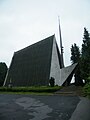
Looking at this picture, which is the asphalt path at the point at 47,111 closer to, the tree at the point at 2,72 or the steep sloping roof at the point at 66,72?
the steep sloping roof at the point at 66,72

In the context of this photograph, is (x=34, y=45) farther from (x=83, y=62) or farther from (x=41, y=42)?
(x=83, y=62)

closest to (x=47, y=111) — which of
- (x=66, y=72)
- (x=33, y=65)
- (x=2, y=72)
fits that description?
(x=33, y=65)

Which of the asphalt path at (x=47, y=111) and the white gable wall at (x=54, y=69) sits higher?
the white gable wall at (x=54, y=69)

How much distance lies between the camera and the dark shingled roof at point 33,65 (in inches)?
1412

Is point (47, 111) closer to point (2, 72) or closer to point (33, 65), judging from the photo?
point (33, 65)

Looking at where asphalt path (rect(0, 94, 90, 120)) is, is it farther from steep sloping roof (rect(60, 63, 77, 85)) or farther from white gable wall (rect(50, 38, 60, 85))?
steep sloping roof (rect(60, 63, 77, 85))

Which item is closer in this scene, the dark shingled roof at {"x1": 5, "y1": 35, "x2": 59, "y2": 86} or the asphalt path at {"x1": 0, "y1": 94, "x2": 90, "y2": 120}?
the asphalt path at {"x1": 0, "y1": 94, "x2": 90, "y2": 120}

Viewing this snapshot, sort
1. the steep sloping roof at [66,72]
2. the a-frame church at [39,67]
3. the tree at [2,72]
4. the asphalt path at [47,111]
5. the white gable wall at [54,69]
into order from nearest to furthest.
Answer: the asphalt path at [47,111], the a-frame church at [39,67], the white gable wall at [54,69], the steep sloping roof at [66,72], the tree at [2,72]

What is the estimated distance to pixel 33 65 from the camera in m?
38.9

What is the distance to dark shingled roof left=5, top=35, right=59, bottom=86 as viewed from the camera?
35.9m

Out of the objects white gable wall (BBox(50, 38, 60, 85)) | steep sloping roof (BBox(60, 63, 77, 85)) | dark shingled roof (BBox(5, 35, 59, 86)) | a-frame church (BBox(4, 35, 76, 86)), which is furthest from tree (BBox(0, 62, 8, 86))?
steep sloping roof (BBox(60, 63, 77, 85))

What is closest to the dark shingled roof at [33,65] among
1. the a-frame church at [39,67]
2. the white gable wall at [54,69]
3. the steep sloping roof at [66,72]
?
the a-frame church at [39,67]

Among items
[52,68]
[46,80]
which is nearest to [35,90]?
[46,80]

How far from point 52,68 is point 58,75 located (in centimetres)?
410
